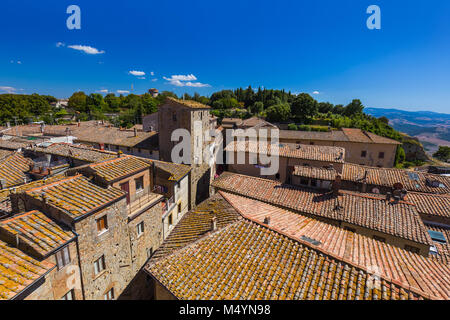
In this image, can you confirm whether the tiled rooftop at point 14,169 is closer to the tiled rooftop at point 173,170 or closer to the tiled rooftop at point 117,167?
the tiled rooftop at point 117,167

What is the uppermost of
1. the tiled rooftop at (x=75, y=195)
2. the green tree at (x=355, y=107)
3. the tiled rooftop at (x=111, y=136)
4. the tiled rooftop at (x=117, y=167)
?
the green tree at (x=355, y=107)

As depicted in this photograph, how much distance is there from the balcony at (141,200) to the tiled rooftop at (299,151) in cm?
1265

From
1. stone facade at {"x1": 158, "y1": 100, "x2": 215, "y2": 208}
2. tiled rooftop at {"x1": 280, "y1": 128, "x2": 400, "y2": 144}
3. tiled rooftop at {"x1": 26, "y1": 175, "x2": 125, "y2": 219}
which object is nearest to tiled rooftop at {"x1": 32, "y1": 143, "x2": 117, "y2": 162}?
tiled rooftop at {"x1": 26, "y1": 175, "x2": 125, "y2": 219}

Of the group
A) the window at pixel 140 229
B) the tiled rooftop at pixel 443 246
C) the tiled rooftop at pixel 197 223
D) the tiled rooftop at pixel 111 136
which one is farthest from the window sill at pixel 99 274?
the tiled rooftop at pixel 111 136

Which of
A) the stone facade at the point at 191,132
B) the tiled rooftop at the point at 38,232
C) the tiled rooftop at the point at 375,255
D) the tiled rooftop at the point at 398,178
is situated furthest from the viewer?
the stone facade at the point at 191,132

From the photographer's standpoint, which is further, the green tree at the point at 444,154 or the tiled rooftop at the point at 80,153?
the green tree at the point at 444,154

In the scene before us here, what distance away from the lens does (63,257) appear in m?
8.13

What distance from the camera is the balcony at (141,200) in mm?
12637

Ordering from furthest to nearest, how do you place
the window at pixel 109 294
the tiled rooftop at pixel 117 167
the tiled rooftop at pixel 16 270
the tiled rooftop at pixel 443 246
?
the tiled rooftop at pixel 443 246 → the tiled rooftop at pixel 117 167 → the window at pixel 109 294 → the tiled rooftop at pixel 16 270

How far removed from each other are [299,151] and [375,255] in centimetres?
1585

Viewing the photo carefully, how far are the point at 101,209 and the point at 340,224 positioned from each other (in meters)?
14.4

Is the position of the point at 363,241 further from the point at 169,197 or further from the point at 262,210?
the point at 169,197
